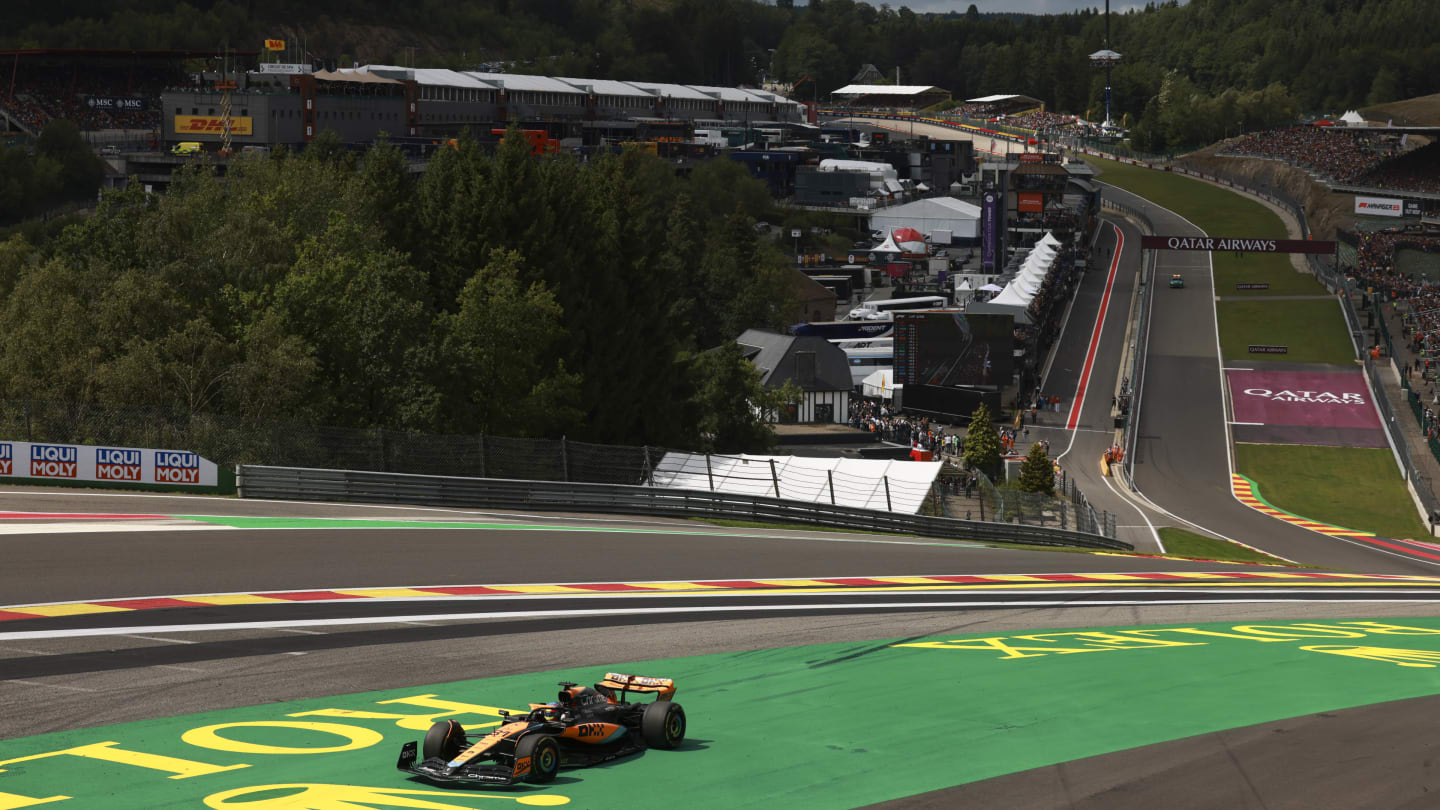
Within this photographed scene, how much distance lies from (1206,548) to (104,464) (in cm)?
3253

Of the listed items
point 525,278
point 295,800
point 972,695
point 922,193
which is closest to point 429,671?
point 295,800

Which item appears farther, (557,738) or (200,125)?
(200,125)

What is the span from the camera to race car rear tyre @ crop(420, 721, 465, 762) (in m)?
9.05

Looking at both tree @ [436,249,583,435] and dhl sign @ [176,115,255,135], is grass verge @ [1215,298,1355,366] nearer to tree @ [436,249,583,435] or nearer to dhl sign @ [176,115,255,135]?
tree @ [436,249,583,435]

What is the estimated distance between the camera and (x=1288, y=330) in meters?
86.1

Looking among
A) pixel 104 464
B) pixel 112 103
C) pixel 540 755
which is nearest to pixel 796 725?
pixel 540 755

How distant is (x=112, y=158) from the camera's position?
408 ft

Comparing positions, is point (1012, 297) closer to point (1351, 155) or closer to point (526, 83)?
point (1351, 155)

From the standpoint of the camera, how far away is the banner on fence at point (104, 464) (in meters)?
30.0

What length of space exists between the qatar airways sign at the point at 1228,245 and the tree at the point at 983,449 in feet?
204

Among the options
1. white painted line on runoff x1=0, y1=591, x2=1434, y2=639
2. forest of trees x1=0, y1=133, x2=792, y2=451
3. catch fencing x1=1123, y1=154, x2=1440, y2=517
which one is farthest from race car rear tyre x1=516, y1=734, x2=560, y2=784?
catch fencing x1=1123, y1=154, x2=1440, y2=517

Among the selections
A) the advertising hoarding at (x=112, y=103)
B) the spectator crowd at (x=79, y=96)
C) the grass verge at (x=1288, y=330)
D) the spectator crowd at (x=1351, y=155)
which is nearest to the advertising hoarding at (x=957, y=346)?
the grass verge at (x=1288, y=330)

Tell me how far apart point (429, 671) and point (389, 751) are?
2.96 meters

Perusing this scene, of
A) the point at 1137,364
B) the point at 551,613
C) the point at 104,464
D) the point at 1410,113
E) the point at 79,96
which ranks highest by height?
the point at 1410,113
